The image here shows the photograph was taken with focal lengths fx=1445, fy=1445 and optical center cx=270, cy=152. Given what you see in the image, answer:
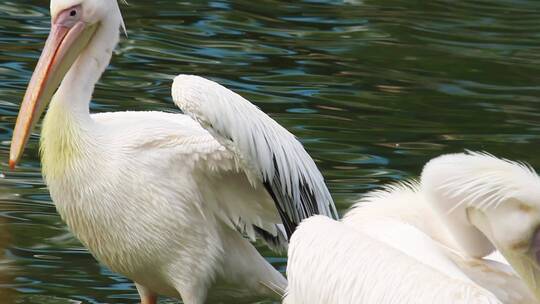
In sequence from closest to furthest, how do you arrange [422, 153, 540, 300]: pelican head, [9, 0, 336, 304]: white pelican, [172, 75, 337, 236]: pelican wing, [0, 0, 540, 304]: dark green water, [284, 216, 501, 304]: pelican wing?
1. [284, 216, 501, 304]: pelican wing
2. [422, 153, 540, 300]: pelican head
3. [172, 75, 337, 236]: pelican wing
4. [9, 0, 336, 304]: white pelican
5. [0, 0, 540, 304]: dark green water

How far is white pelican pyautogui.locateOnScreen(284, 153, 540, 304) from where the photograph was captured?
3816 mm

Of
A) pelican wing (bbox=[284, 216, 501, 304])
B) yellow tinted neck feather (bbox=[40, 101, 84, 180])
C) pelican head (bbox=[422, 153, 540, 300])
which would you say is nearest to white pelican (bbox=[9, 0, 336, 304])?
yellow tinted neck feather (bbox=[40, 101, 84, 180])

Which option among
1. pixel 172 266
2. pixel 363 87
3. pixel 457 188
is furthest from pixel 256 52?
pixel 457 188

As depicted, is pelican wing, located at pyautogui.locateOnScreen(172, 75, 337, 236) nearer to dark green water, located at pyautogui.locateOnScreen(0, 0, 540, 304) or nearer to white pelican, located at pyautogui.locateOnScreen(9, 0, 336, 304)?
white pelican, located at pyautogui.locateOnScreen(9, 0, 336, 304)

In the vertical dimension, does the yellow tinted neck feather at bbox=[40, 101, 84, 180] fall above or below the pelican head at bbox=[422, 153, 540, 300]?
below

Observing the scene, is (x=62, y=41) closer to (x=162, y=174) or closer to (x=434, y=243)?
(x=162, y=174)

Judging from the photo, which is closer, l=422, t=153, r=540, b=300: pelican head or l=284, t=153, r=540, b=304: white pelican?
l=284, t=153, r=540, b=304: white pelican

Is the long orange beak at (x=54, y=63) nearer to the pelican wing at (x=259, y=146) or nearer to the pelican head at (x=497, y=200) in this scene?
the pelican wing at (x=259, y=146)

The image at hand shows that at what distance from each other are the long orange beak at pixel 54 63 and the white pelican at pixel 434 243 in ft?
4.67

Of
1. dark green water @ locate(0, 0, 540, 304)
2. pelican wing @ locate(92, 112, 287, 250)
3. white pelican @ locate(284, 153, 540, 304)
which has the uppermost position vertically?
white pelican @ locate(284, 153, 540, 304)

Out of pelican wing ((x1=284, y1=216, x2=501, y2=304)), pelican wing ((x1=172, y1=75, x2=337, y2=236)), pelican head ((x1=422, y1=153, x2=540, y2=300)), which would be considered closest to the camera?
pelican wing ((x1=284, y1=216, x2=501, y2=304))

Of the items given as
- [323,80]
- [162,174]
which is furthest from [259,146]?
[323,80]

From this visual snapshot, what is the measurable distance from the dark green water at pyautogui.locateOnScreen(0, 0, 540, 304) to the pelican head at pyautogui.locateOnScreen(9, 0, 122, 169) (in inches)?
36.4

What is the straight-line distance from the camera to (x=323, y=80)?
883 centimetres
